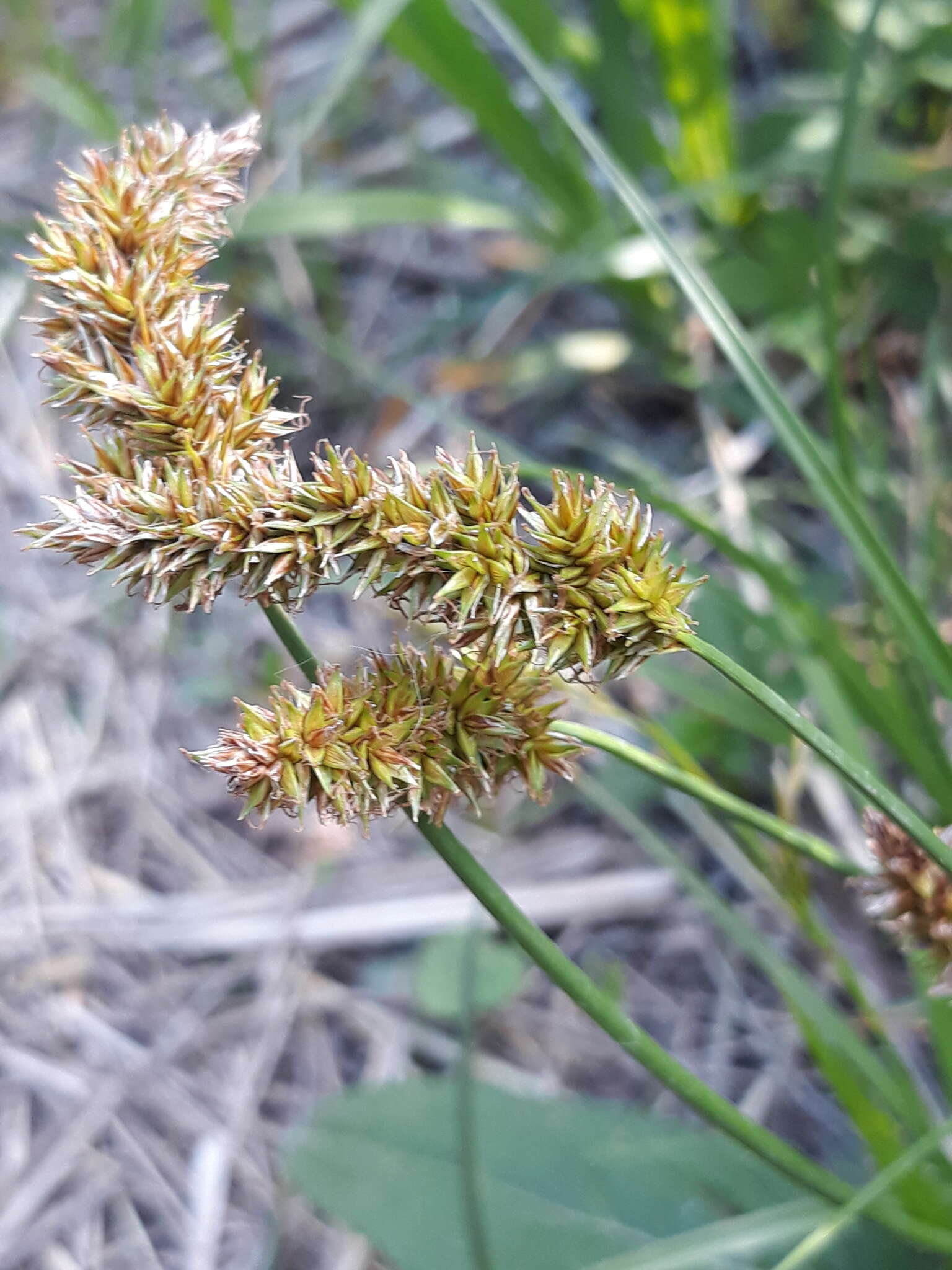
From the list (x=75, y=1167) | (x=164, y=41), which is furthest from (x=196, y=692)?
(x=164, y=41)

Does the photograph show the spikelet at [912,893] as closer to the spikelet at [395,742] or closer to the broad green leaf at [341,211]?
the spikelet at [395,742]

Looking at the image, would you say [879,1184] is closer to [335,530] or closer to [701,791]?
[701,791]

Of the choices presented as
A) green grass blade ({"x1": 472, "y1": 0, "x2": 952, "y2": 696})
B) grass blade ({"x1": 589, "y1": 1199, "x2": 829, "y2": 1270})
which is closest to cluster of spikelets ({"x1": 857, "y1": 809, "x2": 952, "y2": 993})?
green grass blade ({"x1": 472, "y1": 0, "x2": 952, "y2": 696})

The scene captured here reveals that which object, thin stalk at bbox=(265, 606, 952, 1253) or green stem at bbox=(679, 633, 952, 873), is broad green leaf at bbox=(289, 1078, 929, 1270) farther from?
green stem at bbox=(679, 633, 952, 873)

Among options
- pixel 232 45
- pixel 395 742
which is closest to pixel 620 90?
pixel 232 45

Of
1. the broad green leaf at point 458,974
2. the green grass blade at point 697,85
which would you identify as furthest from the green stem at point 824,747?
the green grass blade at point 697,85
